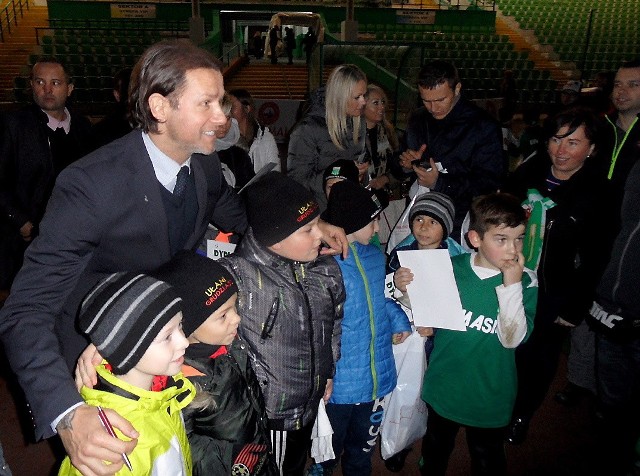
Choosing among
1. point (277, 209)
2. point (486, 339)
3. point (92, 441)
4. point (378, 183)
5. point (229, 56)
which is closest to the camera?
point (92, 441)

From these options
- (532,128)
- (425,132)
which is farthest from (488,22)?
(425,132)

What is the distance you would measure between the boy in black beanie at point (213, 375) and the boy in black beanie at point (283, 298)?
0.22 meters

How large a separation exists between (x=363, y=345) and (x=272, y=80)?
16.4 m

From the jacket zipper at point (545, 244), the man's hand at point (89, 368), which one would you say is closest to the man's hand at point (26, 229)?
the man's hand at point (89, 368)

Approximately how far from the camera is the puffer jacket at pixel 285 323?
1.95 metres

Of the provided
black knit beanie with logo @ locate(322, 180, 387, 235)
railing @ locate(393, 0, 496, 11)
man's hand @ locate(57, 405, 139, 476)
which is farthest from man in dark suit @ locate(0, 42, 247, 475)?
railing @ locate(393, 0, 496, 11)

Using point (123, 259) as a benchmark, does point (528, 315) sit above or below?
below

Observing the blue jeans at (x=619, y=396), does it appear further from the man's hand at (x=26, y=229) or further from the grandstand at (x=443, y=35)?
the grandstand at (x=443, y=35)

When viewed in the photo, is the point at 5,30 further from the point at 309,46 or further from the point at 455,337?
the point at 455,337

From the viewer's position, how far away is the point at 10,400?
3.17 metres

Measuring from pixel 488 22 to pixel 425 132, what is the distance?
65.9ft

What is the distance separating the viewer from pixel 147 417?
1437 millimetres

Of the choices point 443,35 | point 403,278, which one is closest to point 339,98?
point 403,278

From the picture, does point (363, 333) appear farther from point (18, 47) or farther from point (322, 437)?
A: point (18, 47)
